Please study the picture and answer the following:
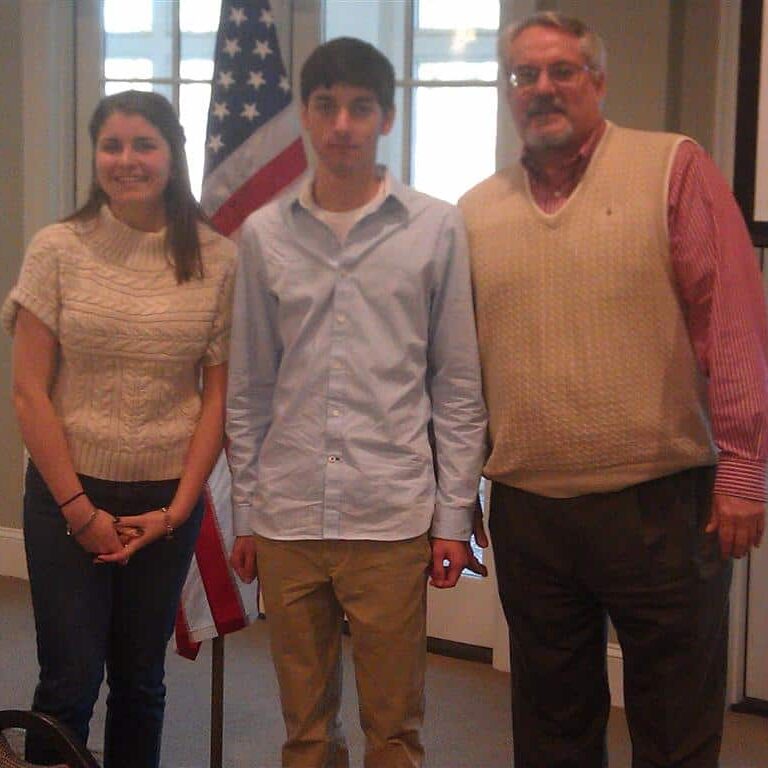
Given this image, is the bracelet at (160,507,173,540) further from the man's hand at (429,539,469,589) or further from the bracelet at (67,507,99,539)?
the man's hand at (429,539,469,589)

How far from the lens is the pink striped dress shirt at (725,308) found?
1.70 metres

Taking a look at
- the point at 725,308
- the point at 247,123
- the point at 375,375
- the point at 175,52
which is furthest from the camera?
the point at 175,52

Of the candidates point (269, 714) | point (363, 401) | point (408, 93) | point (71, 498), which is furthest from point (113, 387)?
point (408, 93)

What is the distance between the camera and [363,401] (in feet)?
5.93

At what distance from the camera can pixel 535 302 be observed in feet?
5.83

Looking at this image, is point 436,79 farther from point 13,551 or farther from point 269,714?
point 13,551

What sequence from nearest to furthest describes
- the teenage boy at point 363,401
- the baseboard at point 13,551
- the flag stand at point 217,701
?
the teenage boy at point 363,401 → the flag stand at point 217,701 → the baseboard at point 13,551

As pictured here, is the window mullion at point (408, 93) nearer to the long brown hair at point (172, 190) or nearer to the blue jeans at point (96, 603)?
the long brown hair at point (172, 190)

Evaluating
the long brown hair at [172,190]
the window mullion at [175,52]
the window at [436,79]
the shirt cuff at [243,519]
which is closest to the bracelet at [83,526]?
the shirt cuff at [243,519]

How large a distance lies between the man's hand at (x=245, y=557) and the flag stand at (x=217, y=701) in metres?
0.56

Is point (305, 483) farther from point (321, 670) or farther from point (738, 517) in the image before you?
point (738, 517)

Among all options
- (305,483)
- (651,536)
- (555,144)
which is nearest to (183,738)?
(305,483)

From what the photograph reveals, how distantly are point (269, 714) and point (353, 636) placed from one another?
1.25 meters

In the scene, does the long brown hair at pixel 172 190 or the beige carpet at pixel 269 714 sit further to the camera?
the beige carpet at pixel 269 714
